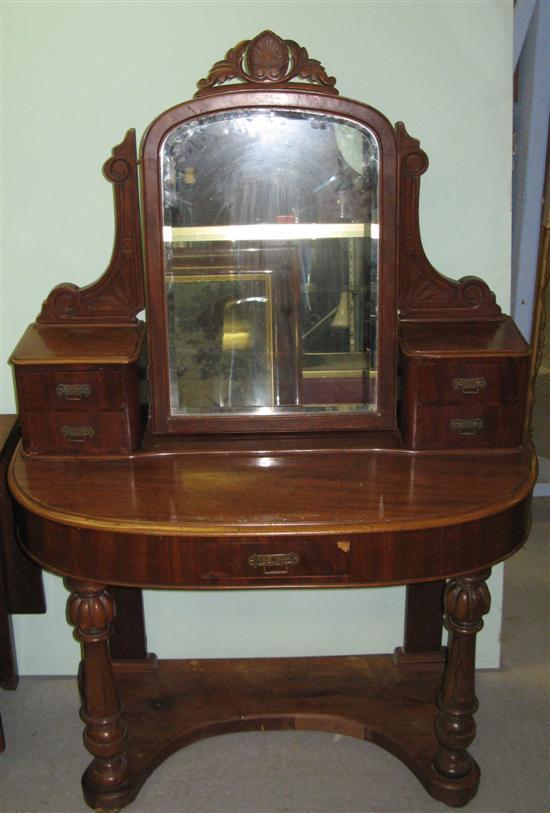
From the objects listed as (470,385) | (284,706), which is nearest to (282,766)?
(284,706)

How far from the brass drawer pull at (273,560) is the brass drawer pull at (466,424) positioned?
0.47m

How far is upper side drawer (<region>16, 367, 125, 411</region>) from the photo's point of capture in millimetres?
1956

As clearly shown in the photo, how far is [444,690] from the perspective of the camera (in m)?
2.08

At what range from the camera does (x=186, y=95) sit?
2.12 meters

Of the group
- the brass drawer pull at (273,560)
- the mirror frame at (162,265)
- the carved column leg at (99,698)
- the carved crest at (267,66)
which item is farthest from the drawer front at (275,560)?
the carved crest at (267,66)

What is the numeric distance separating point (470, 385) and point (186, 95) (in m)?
0.92

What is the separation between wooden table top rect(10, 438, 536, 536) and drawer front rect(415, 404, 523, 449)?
3 centimetres

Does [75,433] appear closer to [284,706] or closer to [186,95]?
[186,95]

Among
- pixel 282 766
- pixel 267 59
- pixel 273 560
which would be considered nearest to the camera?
pixel 273 560

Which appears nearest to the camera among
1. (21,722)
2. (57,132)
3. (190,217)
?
Answer: (190,217)

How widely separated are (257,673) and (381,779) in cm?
44

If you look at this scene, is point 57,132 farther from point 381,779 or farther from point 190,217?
point 381,779

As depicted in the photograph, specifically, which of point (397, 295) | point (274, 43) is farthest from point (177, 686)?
point (274, 43)

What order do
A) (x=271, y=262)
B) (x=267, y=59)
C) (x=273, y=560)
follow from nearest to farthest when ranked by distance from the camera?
(x=273, y=560)
(x=267, y=59)
(x=271, y=262)
